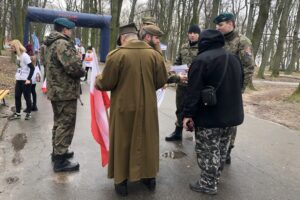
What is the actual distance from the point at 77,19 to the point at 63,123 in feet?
59.2

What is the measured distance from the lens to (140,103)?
3754mm

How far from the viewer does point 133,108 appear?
3.75 metres

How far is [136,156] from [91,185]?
82cm

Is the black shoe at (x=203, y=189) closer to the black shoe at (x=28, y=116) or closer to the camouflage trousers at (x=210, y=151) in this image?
the camouflage trousers at (x=210, y=151)

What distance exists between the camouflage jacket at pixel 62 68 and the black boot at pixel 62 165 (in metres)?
0.84

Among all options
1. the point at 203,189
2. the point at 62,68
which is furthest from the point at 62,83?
the point at 203,189

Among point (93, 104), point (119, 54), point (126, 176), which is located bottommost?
point (126, 176)

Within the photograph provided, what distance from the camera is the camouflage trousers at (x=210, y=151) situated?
3938 mm

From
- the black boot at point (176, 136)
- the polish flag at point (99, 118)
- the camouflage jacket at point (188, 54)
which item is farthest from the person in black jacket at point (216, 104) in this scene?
the black boot at point (176, 136)

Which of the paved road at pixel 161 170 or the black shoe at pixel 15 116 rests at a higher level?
the black shoe at pixel 15 116

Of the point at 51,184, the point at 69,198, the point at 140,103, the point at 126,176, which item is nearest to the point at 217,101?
the point at 140,103

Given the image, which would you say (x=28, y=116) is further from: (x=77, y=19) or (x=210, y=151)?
(x=77, y=19)

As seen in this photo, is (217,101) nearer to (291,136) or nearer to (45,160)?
(45,160)

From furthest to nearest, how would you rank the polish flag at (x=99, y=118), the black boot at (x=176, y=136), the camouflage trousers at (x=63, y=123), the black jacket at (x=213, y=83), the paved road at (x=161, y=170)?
1. the black boot at (x=176, y=136)
2. the camouflage trousers at (x=63, y=123)
3. the polish flag at (x=99, y=118)
4. the paved road at (x=161, y=170)
5. the black jacket at (x=213, y=83)
